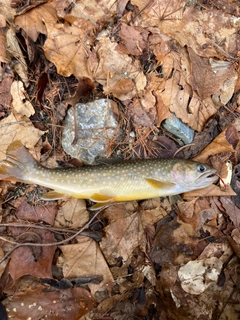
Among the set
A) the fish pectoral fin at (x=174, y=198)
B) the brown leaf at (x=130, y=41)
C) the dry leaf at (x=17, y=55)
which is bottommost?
the fish pectoral fin at (x=174, y=198)

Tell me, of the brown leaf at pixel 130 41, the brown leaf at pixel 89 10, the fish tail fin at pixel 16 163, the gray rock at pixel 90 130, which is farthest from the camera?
the gray rock at pixel 90 130

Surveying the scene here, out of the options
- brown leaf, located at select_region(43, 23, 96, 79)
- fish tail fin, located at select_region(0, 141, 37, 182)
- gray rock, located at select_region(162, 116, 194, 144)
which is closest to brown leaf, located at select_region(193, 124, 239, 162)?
gray rock, located at select_region(162, 116, 194, 144)

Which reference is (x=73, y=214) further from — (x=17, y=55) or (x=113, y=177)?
(x=17, y=55)

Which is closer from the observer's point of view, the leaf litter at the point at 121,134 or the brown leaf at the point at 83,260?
the leaf litter at the point at 121,134

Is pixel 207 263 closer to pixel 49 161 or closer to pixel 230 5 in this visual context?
pixel 49 161

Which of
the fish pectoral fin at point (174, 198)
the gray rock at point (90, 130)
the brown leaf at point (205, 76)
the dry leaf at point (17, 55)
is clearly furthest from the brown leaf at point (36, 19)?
the fish pectoral fin at point (174, 198)

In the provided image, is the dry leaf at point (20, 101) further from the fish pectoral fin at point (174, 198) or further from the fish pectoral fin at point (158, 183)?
the fish pectoral fin at point (174, 198)
